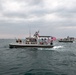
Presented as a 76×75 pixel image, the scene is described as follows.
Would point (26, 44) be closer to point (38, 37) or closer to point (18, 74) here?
point (38, 37)

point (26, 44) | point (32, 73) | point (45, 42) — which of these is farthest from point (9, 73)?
point (45, 42)

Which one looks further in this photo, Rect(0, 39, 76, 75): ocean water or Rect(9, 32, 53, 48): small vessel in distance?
Rect(9, 32, 53, 48): small vessel in distance

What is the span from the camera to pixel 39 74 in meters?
21.5

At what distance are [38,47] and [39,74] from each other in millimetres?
36131

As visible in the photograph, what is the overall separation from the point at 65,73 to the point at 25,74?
510cm

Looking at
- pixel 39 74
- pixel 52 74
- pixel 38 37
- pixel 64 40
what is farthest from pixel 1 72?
pixel 64 40

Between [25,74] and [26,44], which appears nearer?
[25,74]

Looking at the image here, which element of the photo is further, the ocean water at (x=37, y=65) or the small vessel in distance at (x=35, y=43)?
the small vessel in distance at (x=35, y=43)

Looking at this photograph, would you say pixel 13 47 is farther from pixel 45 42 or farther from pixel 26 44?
pixel 45 42

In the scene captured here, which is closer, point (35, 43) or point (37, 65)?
point (37, 65)

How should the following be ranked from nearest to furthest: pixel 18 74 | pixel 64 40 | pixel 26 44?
pixel 18 74, pixel 26 44, pixel 64 40

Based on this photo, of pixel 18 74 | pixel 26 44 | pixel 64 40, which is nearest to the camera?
pixel 18 74

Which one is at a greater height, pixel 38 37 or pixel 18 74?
pixel 38 37

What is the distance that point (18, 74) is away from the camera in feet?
69.3
